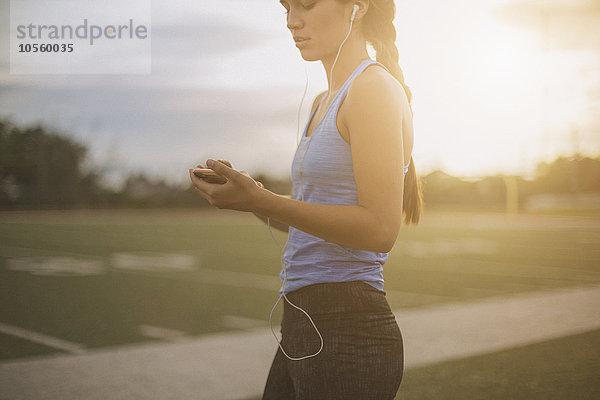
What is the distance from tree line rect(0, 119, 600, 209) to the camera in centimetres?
3956

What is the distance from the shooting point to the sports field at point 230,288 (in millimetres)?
5410

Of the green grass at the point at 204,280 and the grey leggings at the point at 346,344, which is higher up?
the grey leggings at the point at 346,344

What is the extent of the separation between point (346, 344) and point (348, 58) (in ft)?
2.20

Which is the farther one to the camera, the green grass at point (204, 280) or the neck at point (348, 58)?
the green grass at point (204, 280)

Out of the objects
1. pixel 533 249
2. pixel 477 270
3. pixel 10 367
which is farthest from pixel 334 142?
pixel 533 249

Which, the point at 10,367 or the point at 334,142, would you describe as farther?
the point at 10,367

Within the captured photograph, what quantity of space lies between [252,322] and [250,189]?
6.46 m

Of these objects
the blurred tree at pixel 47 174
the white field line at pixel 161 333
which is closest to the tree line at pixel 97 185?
the blurred tree at pixel 47 174

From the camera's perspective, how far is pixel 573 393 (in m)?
4.92

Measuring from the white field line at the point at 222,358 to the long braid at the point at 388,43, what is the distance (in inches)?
125

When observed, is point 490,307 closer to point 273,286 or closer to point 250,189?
point 273,286

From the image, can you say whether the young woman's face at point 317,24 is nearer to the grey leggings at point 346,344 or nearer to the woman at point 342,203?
the woman at point 342,203

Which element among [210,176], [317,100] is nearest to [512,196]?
[317,100]

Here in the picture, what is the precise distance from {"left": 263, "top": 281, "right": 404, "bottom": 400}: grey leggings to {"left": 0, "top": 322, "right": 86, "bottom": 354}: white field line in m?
5.06
